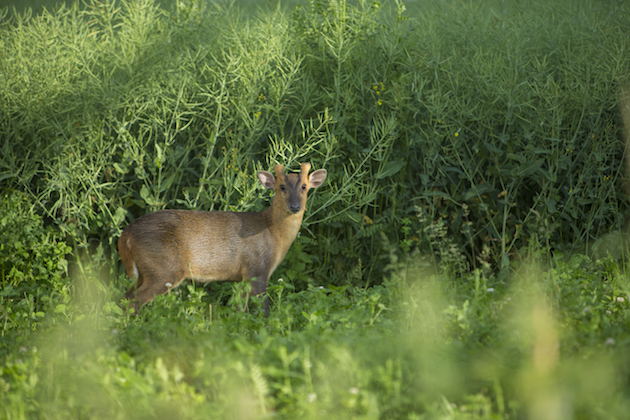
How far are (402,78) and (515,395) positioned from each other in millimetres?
3484

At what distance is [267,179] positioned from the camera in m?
5.20

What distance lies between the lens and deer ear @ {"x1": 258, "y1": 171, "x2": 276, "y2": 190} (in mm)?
5156

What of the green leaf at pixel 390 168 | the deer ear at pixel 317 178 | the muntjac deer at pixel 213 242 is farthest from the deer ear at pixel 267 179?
the green leaf at pixel 390 168

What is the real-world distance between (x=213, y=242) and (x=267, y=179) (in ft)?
2.12

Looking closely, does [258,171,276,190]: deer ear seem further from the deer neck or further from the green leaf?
the green leaf

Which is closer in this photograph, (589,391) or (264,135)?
(589,391)

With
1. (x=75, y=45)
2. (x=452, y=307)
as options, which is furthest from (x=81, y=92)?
(x=452, y=307)

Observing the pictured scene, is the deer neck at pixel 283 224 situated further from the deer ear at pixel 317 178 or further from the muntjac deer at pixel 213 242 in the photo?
the deer ear at pixel 317 178

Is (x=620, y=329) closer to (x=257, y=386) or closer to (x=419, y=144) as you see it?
(x=257, y=386)

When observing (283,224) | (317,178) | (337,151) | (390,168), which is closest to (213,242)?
(283,224)

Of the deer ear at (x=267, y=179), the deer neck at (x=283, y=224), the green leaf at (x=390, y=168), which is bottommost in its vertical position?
the deer neck at (x=283, y=224)

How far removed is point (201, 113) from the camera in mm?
5707

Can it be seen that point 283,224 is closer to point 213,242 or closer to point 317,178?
point 317,178

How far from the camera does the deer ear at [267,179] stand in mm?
5156
